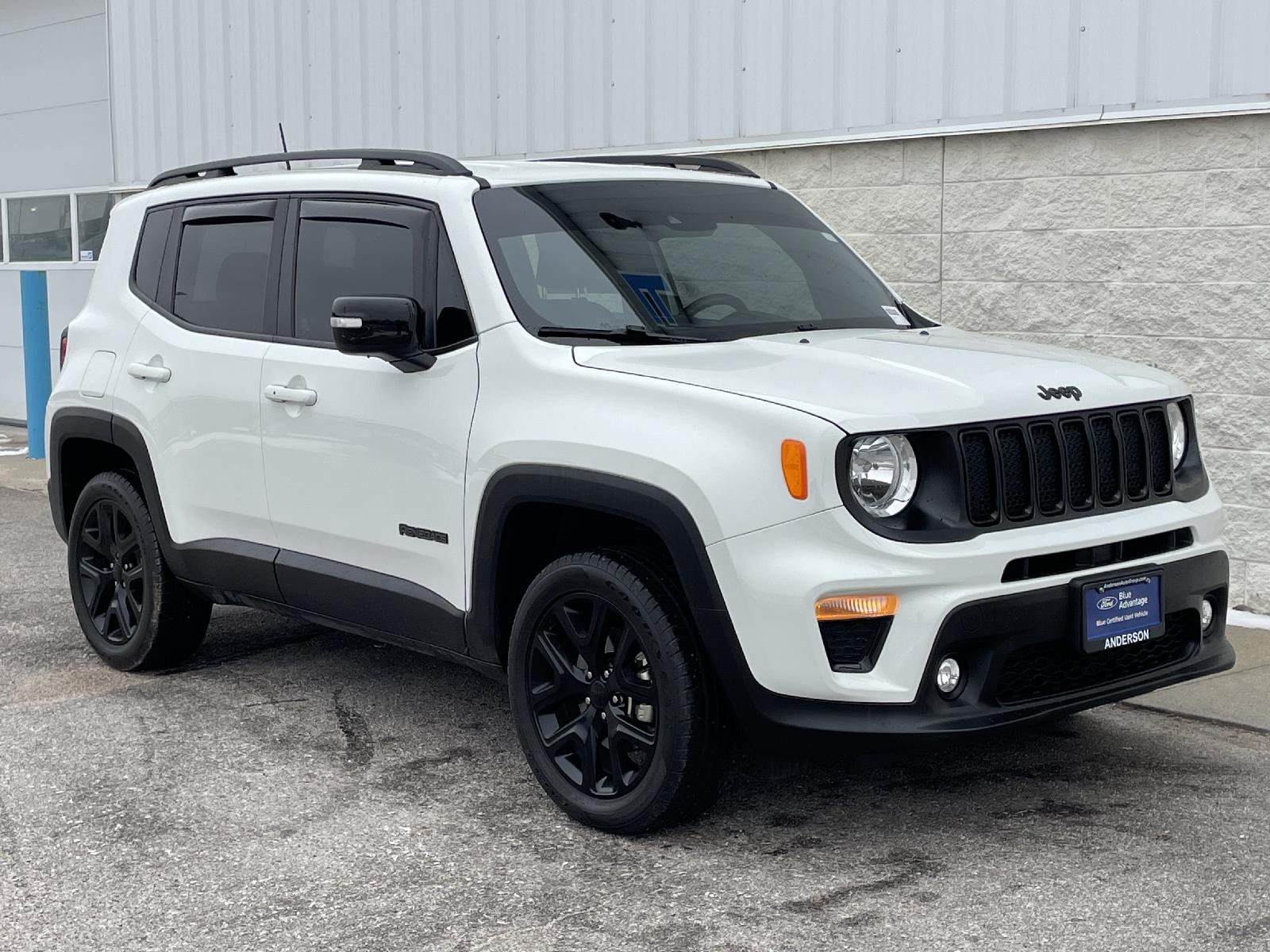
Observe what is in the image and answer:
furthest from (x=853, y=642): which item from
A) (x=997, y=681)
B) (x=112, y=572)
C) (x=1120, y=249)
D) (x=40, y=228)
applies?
(x=40, y=228)

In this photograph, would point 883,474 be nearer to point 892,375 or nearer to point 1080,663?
point 892,375

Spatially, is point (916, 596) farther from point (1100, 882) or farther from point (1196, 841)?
point (1196, 841)

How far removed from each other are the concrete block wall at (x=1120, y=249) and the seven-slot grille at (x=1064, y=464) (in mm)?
2942

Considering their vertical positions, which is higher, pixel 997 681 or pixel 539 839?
pixel 997 681

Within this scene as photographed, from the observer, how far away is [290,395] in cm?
537

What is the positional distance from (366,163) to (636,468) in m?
2.36

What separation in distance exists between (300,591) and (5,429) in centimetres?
1209

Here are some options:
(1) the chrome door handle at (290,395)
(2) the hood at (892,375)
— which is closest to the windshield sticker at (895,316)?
(2) the hood at (892,375)

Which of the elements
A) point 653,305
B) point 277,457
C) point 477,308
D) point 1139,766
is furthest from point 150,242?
point 1139,766

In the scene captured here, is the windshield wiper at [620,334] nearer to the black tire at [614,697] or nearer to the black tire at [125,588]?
the black tire at [614,697]

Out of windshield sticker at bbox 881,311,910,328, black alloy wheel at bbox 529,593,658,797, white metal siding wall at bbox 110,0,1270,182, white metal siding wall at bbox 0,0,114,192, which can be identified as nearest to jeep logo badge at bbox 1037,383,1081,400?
windshield sticker at bbox 881,311,910,328

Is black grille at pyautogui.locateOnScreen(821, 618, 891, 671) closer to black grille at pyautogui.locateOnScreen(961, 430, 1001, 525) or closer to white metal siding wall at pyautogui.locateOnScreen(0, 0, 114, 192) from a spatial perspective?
black grille at pyautogui.locateOnScreen(961, 430, 1001, 525)

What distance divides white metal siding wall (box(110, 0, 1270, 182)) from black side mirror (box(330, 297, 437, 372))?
13.5 ft

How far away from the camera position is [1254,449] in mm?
7301
